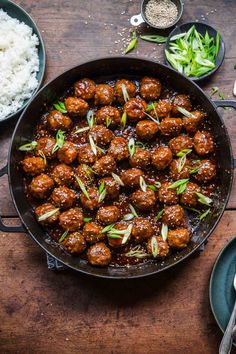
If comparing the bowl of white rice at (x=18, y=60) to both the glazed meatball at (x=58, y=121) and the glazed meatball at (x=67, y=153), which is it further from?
the glazed meatball at (x=67, y=153)

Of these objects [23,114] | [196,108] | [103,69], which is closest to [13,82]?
[23,114]

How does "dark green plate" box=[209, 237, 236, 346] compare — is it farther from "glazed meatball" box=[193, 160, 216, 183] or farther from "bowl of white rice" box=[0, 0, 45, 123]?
"bowl of white rice" box=[0, 0, 45, 123]

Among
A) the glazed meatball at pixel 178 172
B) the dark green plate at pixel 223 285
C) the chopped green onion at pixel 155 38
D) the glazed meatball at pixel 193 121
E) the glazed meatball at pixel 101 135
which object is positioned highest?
the chopped green onion at pixel 155 38

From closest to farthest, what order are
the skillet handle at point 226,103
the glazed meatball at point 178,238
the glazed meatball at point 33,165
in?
the skillet handle at point 226,103 < the glazed meatball at point 178,238 < the glazed meatball at point 33,165

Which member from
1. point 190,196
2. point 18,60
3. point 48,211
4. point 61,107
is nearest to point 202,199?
point 190,196

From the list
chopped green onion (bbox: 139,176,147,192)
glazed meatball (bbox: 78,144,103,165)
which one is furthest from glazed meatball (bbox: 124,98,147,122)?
chopped green onion (bbox: 139,176,147,192)

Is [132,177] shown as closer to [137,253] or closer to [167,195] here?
[167,195]

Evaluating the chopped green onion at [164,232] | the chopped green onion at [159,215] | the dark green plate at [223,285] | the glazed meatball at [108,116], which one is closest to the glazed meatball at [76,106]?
the glazed meatball at [108,116]
